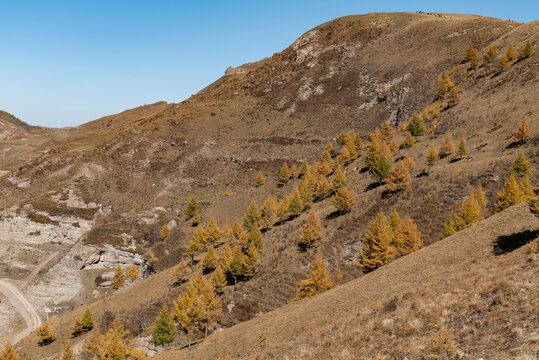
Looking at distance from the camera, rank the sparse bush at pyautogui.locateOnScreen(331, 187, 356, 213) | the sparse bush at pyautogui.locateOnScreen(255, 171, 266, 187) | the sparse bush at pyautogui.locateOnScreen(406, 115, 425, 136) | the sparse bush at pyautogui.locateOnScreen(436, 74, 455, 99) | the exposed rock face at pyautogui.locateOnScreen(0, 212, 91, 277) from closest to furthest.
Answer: the sparse bush at pyautogui.locateOnScreen(331, 187, 356, 213) → the exposed rock face at pyautogui.locateOnScreen(0, 212, 91, 277) → the sparse bush at pyautogui.locateOnScreen(406, 115, 425, 136) → the sparse bush at pyautogui.locateOnScreen(436, 74, 455, 99) → the sparse bush at pyautogui.locateOnScreen(255, 171, 266, 187)

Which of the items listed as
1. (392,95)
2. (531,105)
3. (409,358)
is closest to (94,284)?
(409,358)

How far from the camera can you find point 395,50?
13562 cm

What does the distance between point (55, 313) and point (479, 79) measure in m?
125

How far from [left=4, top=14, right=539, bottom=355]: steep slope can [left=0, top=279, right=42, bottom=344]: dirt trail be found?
7471mm

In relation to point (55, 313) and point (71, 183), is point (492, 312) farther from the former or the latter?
point (71, 183)

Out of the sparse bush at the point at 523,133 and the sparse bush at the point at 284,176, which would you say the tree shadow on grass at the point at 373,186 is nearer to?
the sparse bush at the point at 523,133

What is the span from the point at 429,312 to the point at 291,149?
100751mm

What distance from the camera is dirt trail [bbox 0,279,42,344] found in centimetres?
5444

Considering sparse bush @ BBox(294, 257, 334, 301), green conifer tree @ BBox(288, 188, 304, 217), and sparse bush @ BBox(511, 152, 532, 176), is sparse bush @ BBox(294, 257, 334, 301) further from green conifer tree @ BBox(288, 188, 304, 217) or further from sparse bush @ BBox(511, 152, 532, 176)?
sparse bush @ BBox(511, 152, 532, 176)

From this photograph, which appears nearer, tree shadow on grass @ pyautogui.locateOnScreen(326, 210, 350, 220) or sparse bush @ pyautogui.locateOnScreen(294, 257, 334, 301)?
sparse bush @ pyautogui.locateOnScreen(294, 257, 334, 301)

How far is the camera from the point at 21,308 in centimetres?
5997

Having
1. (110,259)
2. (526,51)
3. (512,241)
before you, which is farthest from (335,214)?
(526,51)

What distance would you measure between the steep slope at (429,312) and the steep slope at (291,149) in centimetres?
1662

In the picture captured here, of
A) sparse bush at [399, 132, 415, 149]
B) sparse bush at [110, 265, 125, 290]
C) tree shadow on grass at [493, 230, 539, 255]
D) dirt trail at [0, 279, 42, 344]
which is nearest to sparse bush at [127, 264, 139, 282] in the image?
sparse bush at [110, 265, 125, 290]
